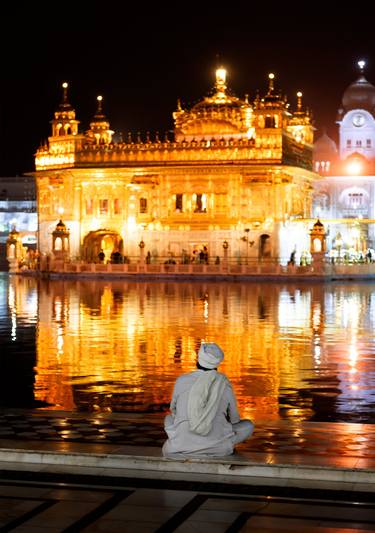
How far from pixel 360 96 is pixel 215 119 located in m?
21.0

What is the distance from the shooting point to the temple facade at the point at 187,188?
63.2 meters

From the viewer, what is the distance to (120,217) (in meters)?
66.8

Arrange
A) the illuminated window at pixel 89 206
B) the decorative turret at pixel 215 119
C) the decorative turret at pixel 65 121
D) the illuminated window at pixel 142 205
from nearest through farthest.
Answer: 1. the illuminated window at pixel 142 205
2. the decorative turret at pixel 215 119
3. the illuminated window at pixel 89 206
4. the decorative turret at pixel 65 121

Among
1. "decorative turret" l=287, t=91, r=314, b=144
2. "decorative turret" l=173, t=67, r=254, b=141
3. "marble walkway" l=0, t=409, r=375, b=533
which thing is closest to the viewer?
"marble walkway" l=0, t=409, r=375, b=533

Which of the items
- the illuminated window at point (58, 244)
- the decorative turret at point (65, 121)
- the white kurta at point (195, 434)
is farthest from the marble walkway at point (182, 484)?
the decorative turret at point (65, 121)

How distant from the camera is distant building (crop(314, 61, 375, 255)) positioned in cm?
7288

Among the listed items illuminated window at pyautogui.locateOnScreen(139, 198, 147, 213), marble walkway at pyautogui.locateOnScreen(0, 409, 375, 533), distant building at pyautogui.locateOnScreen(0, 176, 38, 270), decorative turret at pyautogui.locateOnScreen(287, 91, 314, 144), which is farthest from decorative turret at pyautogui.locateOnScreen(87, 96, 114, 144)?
marble walkway at pyautogui.locateOnScreen(0, 409, 375, 533)

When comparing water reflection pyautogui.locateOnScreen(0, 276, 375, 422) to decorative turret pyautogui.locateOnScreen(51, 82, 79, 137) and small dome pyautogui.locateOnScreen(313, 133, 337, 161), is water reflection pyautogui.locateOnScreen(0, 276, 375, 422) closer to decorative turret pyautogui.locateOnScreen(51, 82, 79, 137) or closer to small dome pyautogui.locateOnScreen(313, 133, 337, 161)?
decorative turret pyautogui.locateOnScreen(51, 82, 79, 137)

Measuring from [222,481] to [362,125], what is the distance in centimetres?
7777

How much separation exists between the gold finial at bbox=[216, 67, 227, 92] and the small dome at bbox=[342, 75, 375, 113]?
1541 centimetres

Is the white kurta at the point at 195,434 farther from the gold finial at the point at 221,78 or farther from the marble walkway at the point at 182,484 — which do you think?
the gold finial at the point at 221,78

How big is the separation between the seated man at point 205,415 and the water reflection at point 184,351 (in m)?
2.99

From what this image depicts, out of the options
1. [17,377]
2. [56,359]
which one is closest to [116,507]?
[17,377]

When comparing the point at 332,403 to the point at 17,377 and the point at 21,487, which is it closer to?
the point at 17,377
